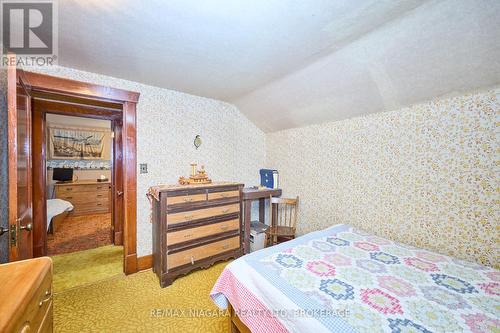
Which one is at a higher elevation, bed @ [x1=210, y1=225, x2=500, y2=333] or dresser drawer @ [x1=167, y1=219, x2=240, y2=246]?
bed @ [x1=210, y1=225, x2=500, y2=333]

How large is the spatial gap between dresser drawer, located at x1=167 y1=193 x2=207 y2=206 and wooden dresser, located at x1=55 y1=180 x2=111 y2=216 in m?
4.40

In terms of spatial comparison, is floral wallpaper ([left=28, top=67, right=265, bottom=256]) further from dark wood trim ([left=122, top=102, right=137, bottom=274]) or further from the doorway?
the doorway

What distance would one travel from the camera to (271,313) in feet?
3.49

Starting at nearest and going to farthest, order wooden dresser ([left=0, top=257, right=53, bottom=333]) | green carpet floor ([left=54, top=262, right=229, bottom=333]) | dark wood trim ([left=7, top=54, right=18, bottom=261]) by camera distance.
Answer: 1. wooden dresser ([left=0, top=257, right=53, bottom=333])
2. dark wood trim ([left=7, top=54, right=18, bottom=261])
3. green carpet floor ([left=54, top=262, right=229, bottom=333])

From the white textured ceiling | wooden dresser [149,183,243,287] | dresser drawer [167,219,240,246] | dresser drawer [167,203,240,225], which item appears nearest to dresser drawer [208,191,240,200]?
wooden dresser [149,183,243,287]

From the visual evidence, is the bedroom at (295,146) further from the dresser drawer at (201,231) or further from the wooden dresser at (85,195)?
the wooden dresser at (85,195)

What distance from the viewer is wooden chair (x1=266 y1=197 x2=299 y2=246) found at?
2.82m

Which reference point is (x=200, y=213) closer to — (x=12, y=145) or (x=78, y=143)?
(x=12, y=145)

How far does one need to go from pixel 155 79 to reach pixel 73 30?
2.97 ft

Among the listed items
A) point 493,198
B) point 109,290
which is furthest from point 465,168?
point 109,290

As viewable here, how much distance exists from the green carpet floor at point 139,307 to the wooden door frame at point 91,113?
0.36 metres

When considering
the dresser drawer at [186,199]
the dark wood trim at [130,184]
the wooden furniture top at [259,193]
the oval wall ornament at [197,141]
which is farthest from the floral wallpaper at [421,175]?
the dark wood trim at [130,184]

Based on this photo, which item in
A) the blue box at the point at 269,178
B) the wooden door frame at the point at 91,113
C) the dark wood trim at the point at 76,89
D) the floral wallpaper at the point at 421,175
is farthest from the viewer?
the blue box at the point at 269,178

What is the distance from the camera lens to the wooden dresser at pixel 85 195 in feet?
16.1
